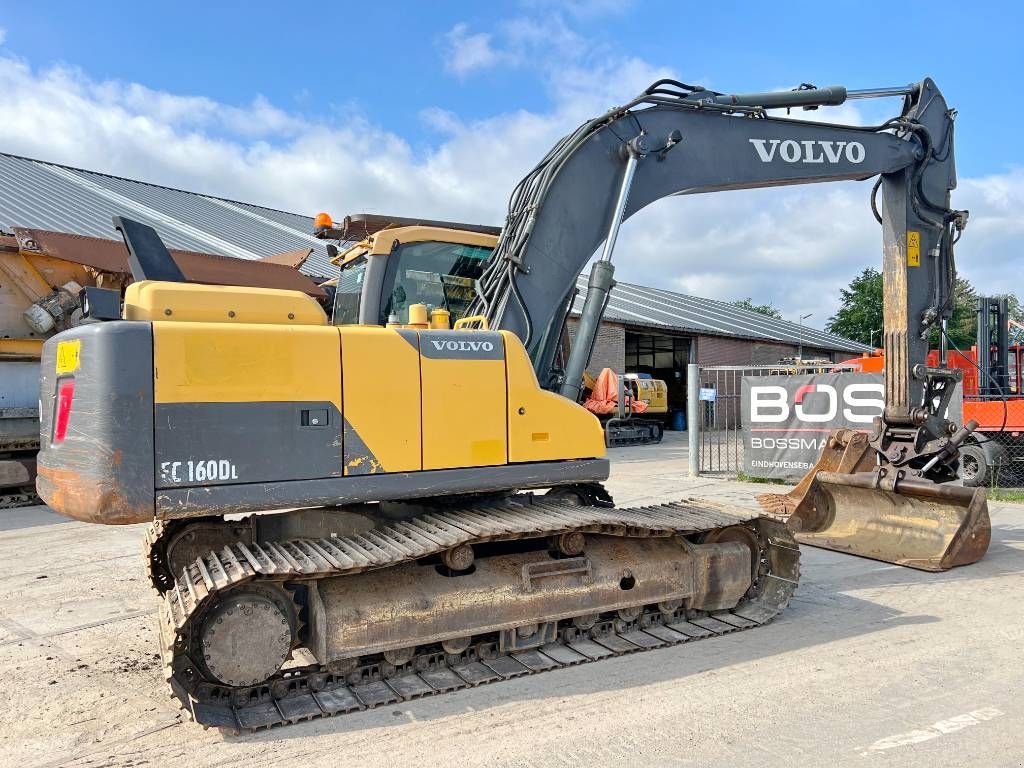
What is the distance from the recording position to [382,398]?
4258mm

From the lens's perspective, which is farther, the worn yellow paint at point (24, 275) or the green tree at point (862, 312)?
the green tree at point (862, 312)

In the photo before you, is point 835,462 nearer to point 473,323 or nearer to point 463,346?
point 473,323

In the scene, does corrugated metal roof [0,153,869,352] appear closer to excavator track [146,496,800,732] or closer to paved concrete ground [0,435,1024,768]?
excavator track [146,496,800,732]

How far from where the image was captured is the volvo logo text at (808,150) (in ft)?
21.6

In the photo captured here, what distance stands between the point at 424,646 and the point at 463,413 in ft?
4.33

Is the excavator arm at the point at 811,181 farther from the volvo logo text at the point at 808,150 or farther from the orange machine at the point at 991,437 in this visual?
the orange machine at the point at 991,437

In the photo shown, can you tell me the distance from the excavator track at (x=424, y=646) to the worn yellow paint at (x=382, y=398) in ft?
1.47

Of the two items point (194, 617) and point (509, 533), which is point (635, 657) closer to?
point (509, 533)

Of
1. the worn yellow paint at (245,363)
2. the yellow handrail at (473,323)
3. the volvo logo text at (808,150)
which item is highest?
the volvo logo text at (808,150)

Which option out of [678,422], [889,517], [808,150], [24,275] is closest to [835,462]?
[889,517]

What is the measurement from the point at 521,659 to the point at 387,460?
1.37 m

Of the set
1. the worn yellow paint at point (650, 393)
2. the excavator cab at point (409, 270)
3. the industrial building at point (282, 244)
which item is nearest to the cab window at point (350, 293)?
the excavator cab at point (409, 270)

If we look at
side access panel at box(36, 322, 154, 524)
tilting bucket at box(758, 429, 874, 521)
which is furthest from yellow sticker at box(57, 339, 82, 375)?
tilting bucket at box(758, 429, 874, 521)

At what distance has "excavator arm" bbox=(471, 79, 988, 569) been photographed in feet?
17.9
